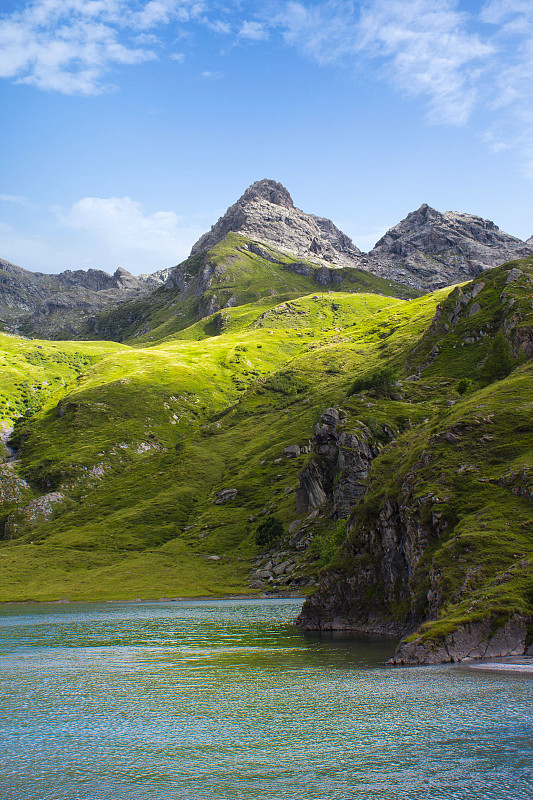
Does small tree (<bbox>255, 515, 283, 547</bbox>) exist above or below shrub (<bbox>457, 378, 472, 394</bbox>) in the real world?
below

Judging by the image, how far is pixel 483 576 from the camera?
55781 mm

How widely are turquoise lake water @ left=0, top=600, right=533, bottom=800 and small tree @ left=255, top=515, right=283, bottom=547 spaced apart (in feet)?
374

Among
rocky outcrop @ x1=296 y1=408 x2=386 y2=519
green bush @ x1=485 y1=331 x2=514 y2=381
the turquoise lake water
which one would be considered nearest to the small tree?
rocky outcrop @ x1=296 y1=408 x2=386 y2=519

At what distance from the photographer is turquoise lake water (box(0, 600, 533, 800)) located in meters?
27.4

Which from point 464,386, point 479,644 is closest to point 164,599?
point 464,386

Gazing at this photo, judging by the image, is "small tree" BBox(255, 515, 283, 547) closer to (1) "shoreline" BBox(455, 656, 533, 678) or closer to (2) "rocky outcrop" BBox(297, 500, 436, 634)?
(2) "rocky outcrop" BBox(297, 500, 436, 634)

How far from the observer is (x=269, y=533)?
18512cm

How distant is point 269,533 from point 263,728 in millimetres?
149361

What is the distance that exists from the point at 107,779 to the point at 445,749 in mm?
17456

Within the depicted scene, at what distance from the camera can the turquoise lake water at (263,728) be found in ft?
90.0

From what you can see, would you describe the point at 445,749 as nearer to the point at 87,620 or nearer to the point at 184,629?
the point at 184,629

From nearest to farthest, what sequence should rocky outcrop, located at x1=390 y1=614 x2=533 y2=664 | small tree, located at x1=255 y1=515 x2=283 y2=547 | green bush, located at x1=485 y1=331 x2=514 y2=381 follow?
rocky outcrop, located at x1=390 y1=614 x2=533 y2=664 < green bush, located at x1=485 y1=331 x2=514 y2=381 < small tree, located at x1=255 y1=515 x2=283 y2=547

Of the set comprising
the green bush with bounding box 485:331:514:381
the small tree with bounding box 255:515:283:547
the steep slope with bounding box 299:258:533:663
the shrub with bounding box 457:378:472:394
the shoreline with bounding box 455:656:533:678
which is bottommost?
the small tree with bounding box 255:515:283:547

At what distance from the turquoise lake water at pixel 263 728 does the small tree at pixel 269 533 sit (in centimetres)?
11398
